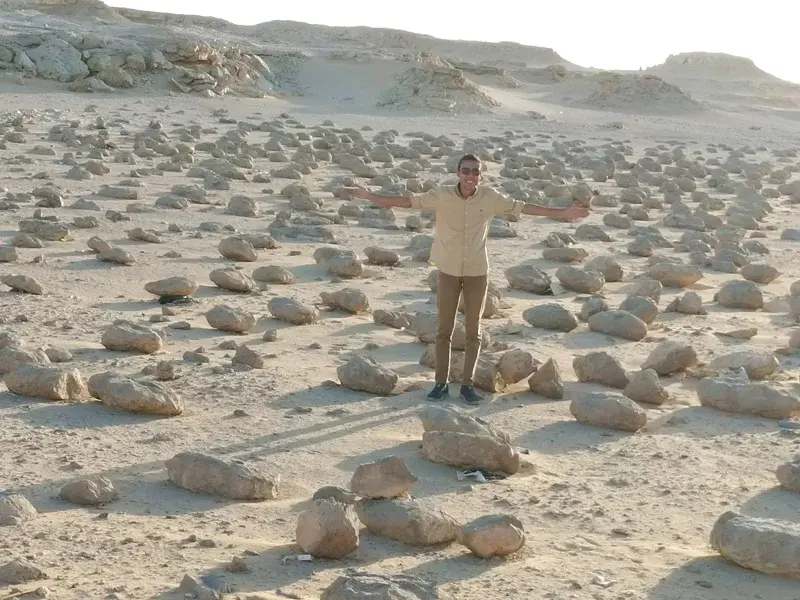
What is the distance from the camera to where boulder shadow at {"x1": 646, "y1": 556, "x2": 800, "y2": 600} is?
3.70 meters

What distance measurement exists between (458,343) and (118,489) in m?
2.62

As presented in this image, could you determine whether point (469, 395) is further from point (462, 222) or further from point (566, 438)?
point (462, 222)

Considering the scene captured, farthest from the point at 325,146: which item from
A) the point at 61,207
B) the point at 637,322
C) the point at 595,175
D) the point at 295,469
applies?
the point at 295,469

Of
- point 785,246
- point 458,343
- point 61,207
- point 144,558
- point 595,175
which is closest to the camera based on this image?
point 144,558

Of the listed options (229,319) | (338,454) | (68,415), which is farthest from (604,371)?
(68,415)

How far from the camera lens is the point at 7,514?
390 cm

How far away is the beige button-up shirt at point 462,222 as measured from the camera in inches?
226

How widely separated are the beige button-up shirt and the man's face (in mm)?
72

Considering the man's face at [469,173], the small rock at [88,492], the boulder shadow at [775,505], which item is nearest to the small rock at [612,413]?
the boulder shadow at [775,505]

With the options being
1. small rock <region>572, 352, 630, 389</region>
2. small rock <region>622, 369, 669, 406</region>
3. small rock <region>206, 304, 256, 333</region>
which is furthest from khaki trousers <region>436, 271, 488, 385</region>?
small rock <region>206, 304, 256, 333</region>

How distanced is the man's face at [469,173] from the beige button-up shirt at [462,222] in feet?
0.24

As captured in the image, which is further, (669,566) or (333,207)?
(333,207)

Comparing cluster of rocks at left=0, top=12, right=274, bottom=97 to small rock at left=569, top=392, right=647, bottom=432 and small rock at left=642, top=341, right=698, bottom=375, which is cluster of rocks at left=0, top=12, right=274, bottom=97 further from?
small rock at left=569, top=392, right=647, bottom=432

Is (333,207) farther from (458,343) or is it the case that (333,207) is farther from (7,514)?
(7,514)
